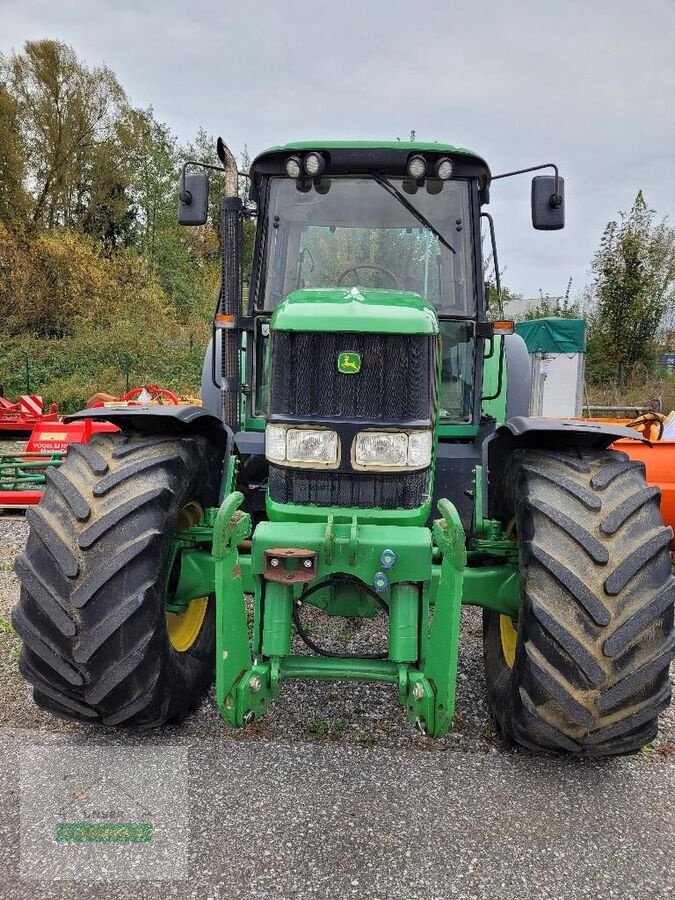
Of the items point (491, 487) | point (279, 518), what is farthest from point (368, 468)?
point (491, 487)

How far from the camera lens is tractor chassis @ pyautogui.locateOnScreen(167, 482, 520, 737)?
7.87ft

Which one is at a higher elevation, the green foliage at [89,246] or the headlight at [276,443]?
the green foliage at [89,246]

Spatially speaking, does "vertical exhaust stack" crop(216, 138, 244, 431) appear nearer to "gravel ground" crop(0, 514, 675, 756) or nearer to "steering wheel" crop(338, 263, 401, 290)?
"steering wheel" crop(338, 263, 401, 290)

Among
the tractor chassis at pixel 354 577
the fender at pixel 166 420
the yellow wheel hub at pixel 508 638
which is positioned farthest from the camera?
the yellow wheel hub at pixel 508 638

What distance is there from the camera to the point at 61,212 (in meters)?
25.1

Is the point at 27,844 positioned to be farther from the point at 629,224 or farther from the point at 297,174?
the point at 629,224

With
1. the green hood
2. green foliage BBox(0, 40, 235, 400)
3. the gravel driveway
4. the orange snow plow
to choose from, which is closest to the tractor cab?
the green hood

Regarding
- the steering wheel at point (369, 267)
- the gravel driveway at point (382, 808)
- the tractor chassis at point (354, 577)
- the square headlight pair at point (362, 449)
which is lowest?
the gravel driveway at point (382, 808)

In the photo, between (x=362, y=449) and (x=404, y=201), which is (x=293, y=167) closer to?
(x=404, y=201)

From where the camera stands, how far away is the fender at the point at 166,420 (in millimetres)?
2930

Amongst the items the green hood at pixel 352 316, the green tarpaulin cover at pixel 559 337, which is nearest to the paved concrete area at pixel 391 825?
the green hood at pixel 352 316

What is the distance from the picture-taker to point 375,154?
3.53 meters

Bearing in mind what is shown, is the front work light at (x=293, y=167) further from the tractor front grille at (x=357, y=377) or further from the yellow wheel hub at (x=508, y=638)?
the yellow wheel hub at (x=508, y=638)

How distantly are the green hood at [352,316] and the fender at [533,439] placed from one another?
1.90 ft
